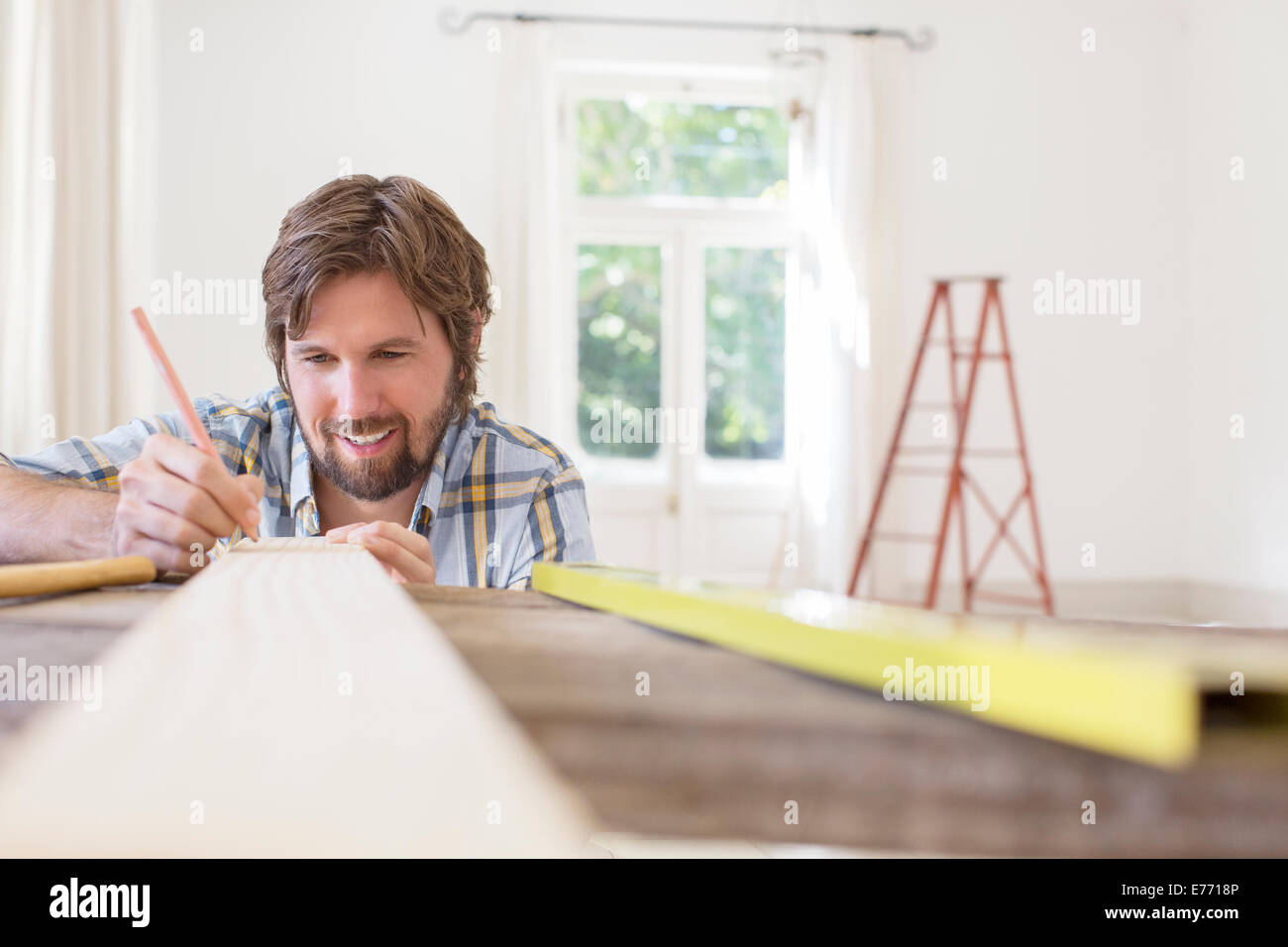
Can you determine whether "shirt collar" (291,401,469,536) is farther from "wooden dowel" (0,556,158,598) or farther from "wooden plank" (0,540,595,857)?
"wooden plank" (0,540,595,857)

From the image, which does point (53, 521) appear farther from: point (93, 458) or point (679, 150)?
point (679, 150)

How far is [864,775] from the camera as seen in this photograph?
0.76ft

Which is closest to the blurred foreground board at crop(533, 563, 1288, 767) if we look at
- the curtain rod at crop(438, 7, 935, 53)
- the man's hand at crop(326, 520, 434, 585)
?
the man's hand at crop(326, 520, 434, 585)

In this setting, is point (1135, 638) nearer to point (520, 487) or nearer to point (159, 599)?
point (159, 599)

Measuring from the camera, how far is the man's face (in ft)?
4.76

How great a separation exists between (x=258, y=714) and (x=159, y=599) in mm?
308

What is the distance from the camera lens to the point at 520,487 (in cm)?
155

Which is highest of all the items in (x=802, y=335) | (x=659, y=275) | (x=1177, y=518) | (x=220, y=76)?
(x=220, y=76)

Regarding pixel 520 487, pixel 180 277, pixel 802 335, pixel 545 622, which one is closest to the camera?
pixel 545 622

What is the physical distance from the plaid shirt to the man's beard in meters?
0.03

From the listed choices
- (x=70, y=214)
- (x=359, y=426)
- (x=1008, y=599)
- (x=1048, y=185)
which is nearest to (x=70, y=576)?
(x=359, y=426)

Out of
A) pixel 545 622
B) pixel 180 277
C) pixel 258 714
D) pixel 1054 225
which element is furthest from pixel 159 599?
pixel 1054 225

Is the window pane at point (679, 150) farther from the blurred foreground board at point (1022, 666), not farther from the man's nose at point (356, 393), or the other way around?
the blurred foreground board at point (1022, 666)
